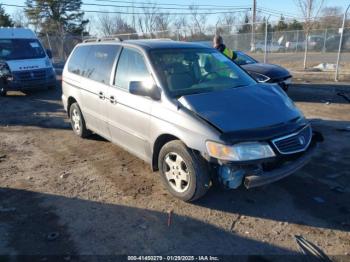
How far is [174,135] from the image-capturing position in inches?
158

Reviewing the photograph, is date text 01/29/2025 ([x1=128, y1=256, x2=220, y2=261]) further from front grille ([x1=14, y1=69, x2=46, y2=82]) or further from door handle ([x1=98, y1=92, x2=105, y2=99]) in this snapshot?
front grille ([x1=14, y1=69, x2=46, y2=82])

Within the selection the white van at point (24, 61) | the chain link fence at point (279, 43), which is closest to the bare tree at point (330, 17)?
the chain link fence at point (279, 43)

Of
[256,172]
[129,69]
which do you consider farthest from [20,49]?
[256,172]

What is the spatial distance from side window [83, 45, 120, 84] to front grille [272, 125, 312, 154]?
9.20ft

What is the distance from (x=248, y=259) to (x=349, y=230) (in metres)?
1.19

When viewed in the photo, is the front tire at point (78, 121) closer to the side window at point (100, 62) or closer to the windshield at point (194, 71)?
the side window at point (100, 62)

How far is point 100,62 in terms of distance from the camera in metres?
5.61

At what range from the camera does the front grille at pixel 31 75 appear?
11.5 meters

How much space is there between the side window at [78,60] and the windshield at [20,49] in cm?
625

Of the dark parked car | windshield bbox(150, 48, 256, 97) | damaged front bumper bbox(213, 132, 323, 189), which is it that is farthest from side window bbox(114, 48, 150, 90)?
the dark parked car

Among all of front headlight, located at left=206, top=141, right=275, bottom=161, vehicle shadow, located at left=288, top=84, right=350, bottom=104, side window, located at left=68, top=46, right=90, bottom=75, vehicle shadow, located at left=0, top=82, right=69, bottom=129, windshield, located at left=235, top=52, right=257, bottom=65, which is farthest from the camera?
windshield, located at left=235, top=52, right=257, bottom=65

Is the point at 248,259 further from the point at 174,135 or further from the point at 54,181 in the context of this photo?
the point at 54,181

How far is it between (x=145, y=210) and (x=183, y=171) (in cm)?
65

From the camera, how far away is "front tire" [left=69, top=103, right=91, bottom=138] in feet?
21.4
